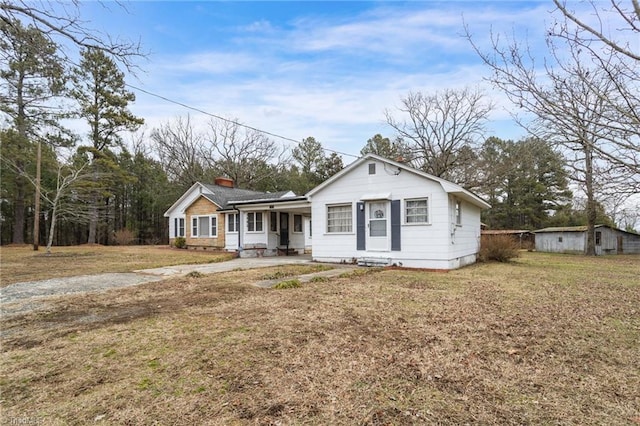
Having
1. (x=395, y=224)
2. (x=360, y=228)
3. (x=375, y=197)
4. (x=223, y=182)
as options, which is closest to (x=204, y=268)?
(x=360, y=228)

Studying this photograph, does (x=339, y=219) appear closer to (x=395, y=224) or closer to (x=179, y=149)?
(x=395, y=224)

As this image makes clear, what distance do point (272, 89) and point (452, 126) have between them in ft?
58.0

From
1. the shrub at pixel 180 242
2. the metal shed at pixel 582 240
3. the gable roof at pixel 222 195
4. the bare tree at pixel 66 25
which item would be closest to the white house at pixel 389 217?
the gable roof at pixel 222 195

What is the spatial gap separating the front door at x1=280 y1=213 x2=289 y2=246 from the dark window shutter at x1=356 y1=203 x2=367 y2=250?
6.65 m

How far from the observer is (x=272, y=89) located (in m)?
15.7

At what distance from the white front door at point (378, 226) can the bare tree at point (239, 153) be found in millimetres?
23673

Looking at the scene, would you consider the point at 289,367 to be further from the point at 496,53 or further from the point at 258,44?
the point at 258,44

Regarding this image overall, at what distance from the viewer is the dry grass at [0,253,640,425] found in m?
2.47

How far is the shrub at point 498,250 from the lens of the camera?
14195 mm

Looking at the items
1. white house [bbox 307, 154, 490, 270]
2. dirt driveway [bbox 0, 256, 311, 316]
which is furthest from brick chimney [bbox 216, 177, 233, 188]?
dirt driveway [bbox 0, 256, 311, 316]

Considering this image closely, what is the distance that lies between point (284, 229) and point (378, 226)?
7.38 metres

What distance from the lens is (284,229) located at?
1791 cm

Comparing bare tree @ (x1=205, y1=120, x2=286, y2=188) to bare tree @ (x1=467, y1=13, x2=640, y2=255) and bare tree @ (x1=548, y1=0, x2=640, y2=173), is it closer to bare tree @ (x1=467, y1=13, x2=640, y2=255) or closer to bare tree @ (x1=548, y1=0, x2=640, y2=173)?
bare tree @ (x1=467, y1=13, x2=640, y2=255)

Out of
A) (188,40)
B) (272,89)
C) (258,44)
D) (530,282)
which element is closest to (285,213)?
(272,89)
